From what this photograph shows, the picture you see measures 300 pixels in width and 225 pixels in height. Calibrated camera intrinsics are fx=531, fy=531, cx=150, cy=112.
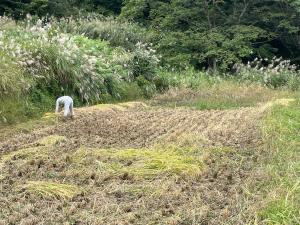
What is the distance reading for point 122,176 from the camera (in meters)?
4.78

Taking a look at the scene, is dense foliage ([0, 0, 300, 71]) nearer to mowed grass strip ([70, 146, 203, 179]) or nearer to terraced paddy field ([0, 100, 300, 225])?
terraced paddy field ([0, 100, 300, 225])

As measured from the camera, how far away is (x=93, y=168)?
5000 millimetres

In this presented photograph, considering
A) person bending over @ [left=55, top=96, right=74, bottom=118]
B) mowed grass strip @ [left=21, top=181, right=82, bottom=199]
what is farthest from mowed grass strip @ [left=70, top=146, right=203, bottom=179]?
person bending over @ [left=55, top=96, right=74, bottom=118]

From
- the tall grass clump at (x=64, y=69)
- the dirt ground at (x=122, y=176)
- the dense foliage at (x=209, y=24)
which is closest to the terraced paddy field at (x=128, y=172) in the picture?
the dirt ground at (x=122, y=176)

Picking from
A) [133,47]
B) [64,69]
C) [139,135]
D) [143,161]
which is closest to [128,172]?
[143,161]

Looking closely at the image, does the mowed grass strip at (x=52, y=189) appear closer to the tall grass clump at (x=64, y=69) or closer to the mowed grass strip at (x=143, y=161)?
the mowed grass strip at (x=143, y=161)

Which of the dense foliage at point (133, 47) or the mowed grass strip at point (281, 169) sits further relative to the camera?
the dense foliage at point (133, 47)

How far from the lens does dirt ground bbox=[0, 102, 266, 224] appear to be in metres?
3.80

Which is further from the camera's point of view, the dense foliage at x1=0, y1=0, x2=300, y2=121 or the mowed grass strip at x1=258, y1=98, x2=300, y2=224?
the dense foliage at x1=0, y1=0, x2=300, y2=121

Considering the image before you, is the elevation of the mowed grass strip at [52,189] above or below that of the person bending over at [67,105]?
above

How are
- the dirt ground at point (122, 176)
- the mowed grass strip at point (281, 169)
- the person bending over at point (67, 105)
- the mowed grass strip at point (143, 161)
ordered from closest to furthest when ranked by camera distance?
the mowed grass strip at point (281, 169) < the dirt ground at point (122, 176) < the mowed grass strip at point (143, 161) < the person bending over at point (67, 105)

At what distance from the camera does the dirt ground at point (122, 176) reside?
3.80m

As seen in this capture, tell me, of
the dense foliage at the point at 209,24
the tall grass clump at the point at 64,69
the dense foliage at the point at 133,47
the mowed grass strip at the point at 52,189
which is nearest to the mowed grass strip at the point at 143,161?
the mowed grass strip at the point at 52,189

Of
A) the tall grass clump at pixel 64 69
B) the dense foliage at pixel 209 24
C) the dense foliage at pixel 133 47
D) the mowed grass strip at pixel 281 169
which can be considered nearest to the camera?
Answer: the mowed grass strip at pixel 281 169
